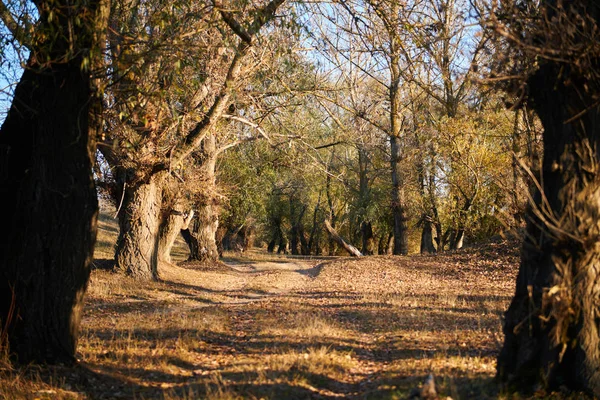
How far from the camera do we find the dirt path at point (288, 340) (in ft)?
23.3

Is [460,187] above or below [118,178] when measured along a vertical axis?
above

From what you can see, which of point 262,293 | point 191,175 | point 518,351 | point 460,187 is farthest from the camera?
point 460,187

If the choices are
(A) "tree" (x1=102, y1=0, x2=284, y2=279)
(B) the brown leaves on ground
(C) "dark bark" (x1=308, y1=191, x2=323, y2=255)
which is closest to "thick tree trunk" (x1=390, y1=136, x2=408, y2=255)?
(B) the brown leaves on ground

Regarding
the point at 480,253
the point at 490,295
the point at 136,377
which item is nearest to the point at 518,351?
the point at 136,377

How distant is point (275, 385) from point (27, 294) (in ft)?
10.5

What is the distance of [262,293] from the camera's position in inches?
705

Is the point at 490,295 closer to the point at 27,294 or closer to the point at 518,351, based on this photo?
the point at 518,351

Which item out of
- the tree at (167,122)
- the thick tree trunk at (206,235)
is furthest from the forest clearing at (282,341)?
the thick tree trunk at (206,235)

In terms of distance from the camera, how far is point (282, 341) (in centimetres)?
958

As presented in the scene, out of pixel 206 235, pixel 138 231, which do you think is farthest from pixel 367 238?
pixel 138 231

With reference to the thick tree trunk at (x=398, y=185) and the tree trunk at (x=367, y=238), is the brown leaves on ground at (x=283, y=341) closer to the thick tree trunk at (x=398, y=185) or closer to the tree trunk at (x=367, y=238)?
the thick tree trunk at (x=398, y=185)

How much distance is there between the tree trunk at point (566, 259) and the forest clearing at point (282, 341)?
670mm

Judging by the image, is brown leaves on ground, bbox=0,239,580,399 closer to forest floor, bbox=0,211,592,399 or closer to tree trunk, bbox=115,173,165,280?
forest floor, bbox=0,211,592,399

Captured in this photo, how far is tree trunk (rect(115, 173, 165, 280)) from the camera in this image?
1834 centimetres
